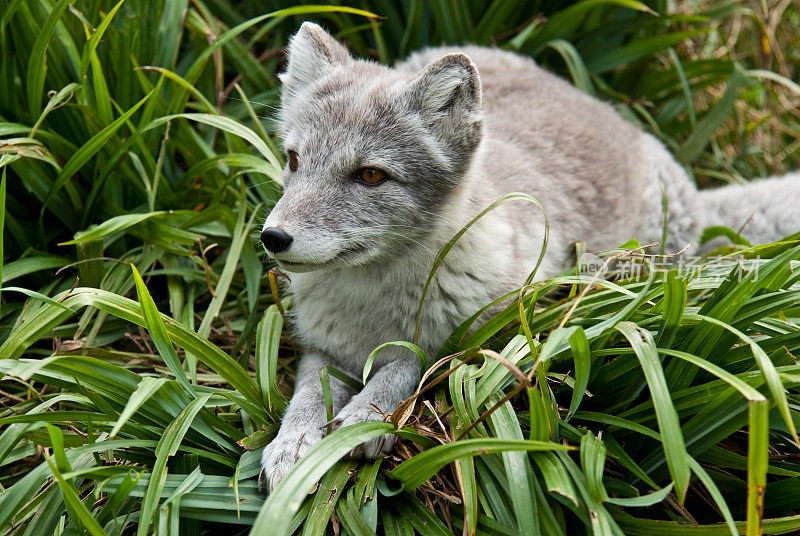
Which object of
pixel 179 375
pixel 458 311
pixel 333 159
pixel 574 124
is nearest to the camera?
pixel 179 375

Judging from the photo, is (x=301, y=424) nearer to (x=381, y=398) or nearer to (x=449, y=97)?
(x=381, y=398)

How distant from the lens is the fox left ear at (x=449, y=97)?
10.5ft

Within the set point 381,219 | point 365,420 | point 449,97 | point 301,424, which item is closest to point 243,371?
point 301,424

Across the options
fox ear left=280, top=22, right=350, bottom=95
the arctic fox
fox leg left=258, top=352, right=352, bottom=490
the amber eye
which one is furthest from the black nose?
fox ear left=280, top=22, right=350, bottom=95

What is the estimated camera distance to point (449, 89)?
326 cm

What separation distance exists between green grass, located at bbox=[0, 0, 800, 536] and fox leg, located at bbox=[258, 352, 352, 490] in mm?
106

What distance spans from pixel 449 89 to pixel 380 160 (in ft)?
1.55

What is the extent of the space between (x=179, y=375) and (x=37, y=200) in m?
1.94

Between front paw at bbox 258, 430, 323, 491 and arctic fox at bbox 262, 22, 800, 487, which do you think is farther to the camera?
arctic fox at bbox 262, 22, 800, 487

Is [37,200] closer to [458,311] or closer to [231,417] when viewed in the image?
[231,417]

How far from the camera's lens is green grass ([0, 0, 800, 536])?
2.57m

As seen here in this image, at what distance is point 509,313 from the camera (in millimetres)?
3191

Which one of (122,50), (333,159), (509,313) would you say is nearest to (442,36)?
(122,50)

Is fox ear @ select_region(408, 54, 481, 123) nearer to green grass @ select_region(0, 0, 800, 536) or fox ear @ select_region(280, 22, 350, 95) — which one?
fox ear @ select_region(280, 22, 350, 95)
